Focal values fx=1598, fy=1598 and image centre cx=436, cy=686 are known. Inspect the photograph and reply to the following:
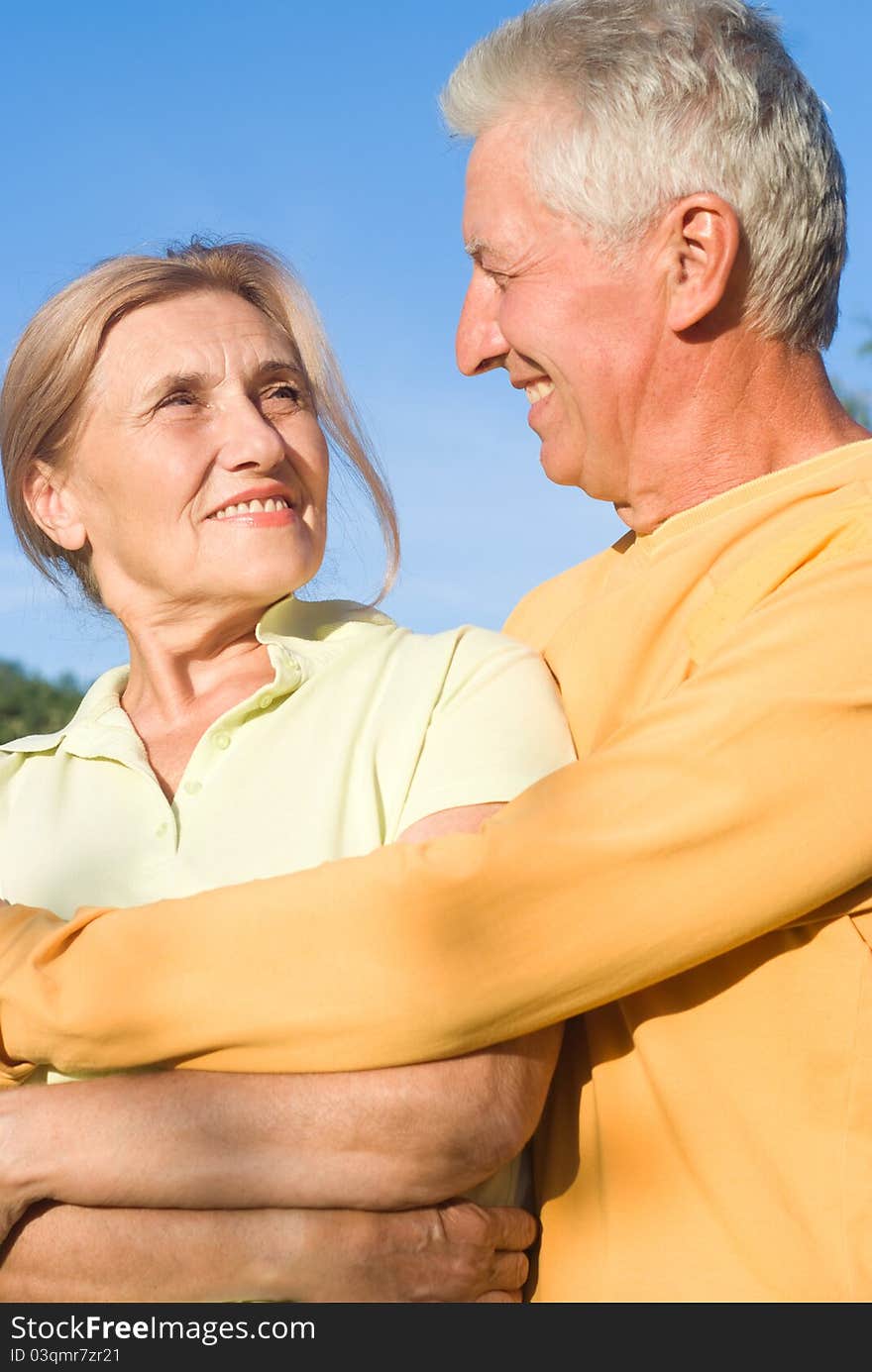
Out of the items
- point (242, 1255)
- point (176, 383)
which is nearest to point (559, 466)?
point (176, 383)

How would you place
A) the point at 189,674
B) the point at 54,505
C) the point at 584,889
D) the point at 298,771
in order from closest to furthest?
the point at 584,889, the point at 298,771, the point at 189,674, the point at 54,505

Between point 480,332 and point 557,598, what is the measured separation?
474mm

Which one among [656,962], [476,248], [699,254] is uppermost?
[476,248]

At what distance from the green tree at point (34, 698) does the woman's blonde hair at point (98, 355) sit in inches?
252

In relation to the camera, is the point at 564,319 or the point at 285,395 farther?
the point at 285,395

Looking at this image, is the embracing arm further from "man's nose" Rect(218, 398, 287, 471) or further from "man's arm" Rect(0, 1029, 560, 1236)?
"man's nose" Rect(218, 398, 287, 471)

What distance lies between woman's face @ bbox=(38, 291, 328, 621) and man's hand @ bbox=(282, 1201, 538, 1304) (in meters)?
1.00

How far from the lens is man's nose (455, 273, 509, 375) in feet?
8.83

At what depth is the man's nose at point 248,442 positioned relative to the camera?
254cm

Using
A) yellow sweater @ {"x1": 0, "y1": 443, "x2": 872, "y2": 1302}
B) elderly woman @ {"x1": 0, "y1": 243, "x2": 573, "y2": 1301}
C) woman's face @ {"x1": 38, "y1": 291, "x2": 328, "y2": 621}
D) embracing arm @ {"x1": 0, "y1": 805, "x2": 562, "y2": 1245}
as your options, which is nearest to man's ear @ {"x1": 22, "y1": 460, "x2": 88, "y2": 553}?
elderly woman @ {"x1": 0, "y1": 243, "x2": 573, "y2": 1301}

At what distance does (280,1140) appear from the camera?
1945mm

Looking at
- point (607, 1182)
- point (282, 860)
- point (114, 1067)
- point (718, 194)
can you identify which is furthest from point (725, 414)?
point (114, 1067)

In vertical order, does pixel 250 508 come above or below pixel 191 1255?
above

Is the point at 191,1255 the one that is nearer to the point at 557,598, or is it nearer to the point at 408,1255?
the point at 408,1255
